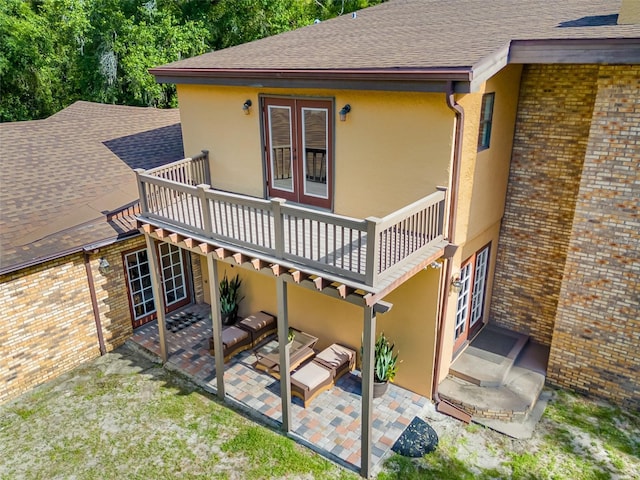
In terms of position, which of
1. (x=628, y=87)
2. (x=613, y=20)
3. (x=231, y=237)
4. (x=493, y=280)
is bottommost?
(x=493, y=280)

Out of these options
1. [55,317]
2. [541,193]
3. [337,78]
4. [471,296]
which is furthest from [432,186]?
[55,317]

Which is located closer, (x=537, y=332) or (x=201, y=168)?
(x=537, y=332)

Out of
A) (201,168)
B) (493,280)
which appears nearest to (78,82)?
(201,168)

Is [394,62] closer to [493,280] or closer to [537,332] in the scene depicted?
[493,280]

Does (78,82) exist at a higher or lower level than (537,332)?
higher

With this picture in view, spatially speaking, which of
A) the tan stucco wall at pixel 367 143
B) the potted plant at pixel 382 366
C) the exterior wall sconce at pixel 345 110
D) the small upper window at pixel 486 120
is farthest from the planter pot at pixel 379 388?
the exterior wall sconce at pixel 345 110

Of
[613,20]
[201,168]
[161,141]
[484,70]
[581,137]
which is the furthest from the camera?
[161,141]

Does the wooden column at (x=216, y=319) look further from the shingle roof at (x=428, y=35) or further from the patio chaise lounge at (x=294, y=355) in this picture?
the shingle roof at (x=428, y=35)

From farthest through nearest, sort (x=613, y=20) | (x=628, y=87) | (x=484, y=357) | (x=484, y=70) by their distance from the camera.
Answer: (x=484, y=357) < (x=613, y=20) < (x=628, y=87) < (x=484, y=70)
